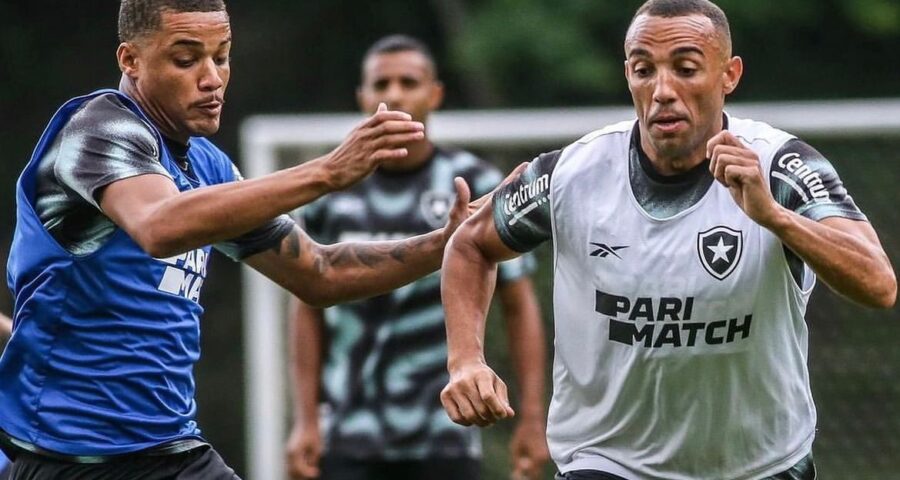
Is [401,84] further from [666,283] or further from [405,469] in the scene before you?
[666,283]

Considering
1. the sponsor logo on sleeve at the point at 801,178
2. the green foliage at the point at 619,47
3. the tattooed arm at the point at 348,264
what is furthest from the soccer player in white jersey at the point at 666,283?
the green foliage at the point at 619,47

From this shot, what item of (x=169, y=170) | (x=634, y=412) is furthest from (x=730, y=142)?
(x=169, y=170)

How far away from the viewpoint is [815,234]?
4250 millimetres

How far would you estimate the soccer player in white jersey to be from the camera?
464 cm

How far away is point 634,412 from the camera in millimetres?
4812

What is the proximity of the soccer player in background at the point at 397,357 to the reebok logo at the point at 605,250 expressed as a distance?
2.22 meters

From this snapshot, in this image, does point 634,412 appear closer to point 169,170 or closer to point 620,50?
point 169,170

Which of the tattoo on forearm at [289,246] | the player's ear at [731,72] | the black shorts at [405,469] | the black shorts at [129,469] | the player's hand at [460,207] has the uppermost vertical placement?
the player's ear at [731,72]

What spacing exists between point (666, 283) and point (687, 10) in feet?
2.55

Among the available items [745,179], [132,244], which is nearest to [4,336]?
[132,244]

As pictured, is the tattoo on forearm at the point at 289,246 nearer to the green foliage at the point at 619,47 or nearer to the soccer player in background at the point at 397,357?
the soccer player in background at the point at 397,357

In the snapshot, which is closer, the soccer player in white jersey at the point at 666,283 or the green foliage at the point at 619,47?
the soccer player in white jersey at the point at 666,283

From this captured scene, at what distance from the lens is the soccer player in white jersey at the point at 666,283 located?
4641 millimetres

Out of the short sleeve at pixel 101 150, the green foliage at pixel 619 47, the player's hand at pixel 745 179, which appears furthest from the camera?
the green foliage at pixel 619 47
